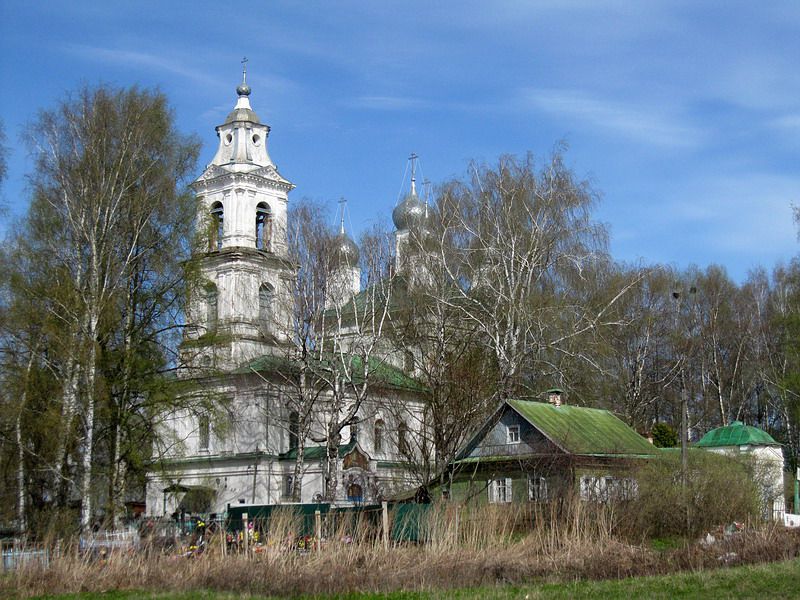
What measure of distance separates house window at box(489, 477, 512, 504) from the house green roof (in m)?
6.07

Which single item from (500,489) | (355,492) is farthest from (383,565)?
(355,492)

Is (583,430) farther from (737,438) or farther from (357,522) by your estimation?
(357,522)

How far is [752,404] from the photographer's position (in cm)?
5884

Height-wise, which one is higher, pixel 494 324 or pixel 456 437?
pixel 494 324

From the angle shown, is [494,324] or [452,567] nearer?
[452,567]

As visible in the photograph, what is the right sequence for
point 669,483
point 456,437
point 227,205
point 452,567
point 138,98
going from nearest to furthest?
point 452,567 → point 669,483 → point 138,98 → point 456,437 → point 227,205

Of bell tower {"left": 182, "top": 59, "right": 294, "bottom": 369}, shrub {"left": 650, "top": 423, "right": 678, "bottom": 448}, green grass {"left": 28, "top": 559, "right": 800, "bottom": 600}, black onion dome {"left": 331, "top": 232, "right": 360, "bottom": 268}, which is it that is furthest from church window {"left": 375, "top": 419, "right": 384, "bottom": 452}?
green grass {"left": 28, "top": 559, "right": 800, "bottom": 600}

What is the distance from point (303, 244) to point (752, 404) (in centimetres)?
3225

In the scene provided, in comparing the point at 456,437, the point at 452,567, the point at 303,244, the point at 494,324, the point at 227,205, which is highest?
the point at 227,205

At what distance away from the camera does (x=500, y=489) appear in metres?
33.9

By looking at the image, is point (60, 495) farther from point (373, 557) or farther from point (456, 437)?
point (456, 437)

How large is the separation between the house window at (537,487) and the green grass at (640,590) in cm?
1011

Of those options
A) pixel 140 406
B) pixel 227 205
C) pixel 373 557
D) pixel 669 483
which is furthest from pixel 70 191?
pixel 227 205

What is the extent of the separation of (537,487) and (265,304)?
53.6 ft
